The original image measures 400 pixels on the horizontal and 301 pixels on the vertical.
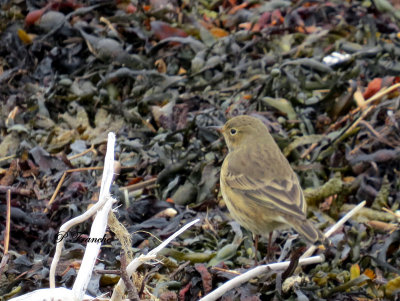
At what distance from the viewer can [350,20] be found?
6809 mm

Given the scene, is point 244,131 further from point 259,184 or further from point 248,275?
point 248,275

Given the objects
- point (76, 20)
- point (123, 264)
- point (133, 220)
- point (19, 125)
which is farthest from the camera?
point (76, 20)

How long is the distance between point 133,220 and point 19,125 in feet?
4.49

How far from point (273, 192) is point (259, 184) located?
15 centimetres

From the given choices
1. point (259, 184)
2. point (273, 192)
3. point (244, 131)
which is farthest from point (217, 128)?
point (273, 192)

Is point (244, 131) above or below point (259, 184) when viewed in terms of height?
above

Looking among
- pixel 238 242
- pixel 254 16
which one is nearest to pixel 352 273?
pixel 238 242

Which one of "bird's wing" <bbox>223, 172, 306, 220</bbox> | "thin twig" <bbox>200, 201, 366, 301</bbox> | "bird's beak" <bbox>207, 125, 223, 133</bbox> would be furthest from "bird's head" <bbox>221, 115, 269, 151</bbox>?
"thin twig" <bbox>200, 201, 366, 301</bbox>

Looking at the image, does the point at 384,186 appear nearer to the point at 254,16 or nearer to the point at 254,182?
the point at 254,182

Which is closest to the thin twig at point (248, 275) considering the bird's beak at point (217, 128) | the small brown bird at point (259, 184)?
the small brown bird at point (259, 184)

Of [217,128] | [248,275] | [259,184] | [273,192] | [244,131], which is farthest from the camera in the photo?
[217,128]

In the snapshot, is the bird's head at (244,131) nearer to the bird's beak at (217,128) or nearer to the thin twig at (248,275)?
the bird's beak at (217,128)

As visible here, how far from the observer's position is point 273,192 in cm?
451

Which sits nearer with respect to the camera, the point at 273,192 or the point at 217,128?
the point at 273,192
